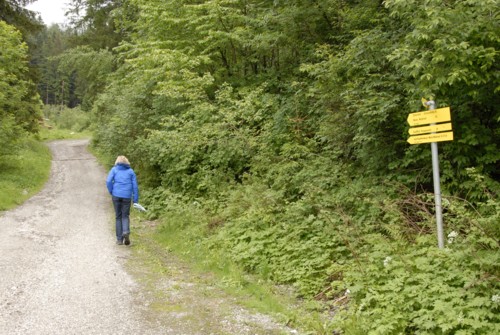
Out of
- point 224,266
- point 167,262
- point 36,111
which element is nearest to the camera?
point 224,266

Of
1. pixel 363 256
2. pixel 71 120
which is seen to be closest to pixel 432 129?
pixel 363 256

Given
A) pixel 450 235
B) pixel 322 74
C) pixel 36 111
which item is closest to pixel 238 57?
pixel 322 74

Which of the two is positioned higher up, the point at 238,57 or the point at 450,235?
the point at 238,57

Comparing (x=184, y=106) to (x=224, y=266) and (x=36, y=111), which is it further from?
(x=36, y=111)

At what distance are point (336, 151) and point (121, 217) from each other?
482cm

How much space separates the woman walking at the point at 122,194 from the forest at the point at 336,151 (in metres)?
1.24

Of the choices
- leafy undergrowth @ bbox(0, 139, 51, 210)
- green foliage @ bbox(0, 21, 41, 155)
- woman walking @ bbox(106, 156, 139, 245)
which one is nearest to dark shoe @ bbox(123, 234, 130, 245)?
woman walking @ bbox(106, 156, 139, 245)

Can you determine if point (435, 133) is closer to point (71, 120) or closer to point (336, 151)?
point (336, 151)

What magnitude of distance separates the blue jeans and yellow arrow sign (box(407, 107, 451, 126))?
635 cm

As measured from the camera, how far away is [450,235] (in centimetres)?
501

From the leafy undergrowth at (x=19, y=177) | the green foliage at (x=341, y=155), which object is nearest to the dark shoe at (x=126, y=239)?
the green foliage at (x=341, y=155)

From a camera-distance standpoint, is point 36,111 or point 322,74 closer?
point 322,74

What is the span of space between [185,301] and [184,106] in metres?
9.24

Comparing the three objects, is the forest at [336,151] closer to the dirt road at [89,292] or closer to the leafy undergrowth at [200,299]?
the leafy undergrowth at [200,299]
